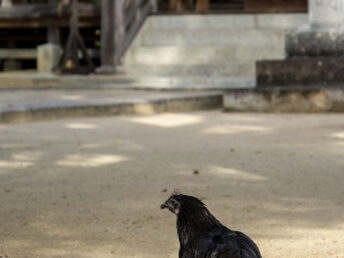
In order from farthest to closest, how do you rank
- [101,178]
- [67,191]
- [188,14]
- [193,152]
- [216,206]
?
1. [188,14]
2. [193,152]
3. [101,178]
4. [67,191]
5. [216,206]

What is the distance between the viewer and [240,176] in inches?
211

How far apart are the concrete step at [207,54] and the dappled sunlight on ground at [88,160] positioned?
815 cm

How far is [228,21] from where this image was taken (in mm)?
15016

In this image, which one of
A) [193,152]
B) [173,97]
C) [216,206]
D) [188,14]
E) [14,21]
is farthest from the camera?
[14,21]

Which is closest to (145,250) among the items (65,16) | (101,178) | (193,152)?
(101,178)

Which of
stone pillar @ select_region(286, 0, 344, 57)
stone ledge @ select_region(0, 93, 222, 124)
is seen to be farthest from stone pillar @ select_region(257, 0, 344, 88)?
stone ledge @ select_region(0, 93, 222, 124)

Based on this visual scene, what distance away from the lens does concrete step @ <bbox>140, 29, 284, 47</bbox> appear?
47.2 feet

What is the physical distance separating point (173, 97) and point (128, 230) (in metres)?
6.32

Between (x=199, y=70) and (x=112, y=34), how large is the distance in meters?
1.89

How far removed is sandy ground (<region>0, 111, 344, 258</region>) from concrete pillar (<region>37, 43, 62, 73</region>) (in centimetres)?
729

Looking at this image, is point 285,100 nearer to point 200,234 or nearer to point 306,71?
point 306,71

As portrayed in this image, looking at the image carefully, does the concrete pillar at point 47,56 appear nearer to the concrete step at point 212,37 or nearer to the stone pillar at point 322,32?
the concrete step at point 212,37

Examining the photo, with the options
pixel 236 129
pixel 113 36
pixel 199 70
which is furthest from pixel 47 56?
pixel 236 129

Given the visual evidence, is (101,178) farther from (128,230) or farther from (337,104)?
(337,104)
